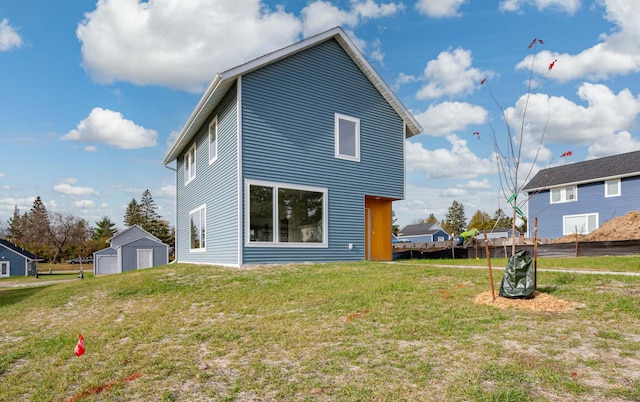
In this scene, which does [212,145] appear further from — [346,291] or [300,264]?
[346,291]

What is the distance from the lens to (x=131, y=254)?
35.8 m

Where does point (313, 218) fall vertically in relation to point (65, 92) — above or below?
below

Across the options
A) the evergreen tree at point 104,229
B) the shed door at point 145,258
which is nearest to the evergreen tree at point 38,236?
the evergreen tree at point 104,229

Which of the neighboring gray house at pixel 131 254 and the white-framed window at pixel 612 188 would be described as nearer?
the white-framed window at pixel 612 188

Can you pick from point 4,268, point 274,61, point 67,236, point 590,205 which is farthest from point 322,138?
point 67,236

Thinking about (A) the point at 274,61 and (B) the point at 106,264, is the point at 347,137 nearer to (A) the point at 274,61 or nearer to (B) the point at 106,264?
(A) the point at 274,61

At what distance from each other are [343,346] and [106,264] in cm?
3942

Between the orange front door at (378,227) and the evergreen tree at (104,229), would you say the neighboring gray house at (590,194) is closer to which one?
the orange front door at (378,227)

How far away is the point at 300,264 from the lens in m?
11.9

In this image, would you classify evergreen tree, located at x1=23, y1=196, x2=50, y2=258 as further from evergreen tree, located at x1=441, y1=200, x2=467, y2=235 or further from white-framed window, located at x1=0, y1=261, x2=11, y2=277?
evergreen tree, located at x1=441, y1=200, x2=467, y2=235

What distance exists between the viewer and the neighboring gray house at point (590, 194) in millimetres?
25141

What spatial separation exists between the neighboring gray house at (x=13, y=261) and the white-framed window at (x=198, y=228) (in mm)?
33278

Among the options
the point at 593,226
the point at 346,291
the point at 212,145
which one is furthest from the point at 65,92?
the point at 593,226

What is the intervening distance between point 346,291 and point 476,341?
3105 millimetres
